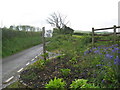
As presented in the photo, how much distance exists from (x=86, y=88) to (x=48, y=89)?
38.2 inches

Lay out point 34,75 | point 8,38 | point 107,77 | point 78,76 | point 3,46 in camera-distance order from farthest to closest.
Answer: point 8,38 → point 3,46 → point 34,75 → point 78,76 → point 107,77

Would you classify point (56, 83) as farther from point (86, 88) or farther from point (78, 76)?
point (78, 76)

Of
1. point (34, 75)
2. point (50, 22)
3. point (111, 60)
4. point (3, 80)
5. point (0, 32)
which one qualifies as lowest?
point (3, 80)

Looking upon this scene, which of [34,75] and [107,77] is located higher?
[107,77]

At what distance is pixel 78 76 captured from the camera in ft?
16.2

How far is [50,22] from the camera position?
47906mm

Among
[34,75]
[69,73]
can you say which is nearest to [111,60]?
[69,73]

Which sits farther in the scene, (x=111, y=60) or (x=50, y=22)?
(x=50, y=22)

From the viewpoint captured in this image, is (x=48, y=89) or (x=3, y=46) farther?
(x=3, y=46)

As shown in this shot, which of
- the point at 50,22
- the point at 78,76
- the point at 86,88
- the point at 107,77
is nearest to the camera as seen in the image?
the point at 86,88

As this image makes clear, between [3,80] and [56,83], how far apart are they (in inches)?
148

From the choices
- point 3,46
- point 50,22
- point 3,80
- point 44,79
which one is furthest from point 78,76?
point 50,22

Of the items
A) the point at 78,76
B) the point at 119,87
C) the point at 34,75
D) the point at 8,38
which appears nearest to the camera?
the point at 119,87

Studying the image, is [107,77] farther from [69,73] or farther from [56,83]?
[69,73]
